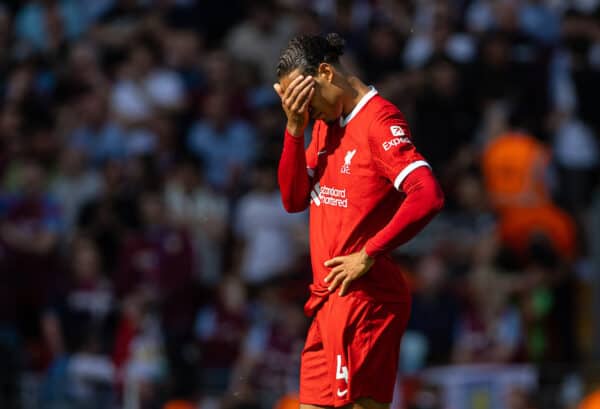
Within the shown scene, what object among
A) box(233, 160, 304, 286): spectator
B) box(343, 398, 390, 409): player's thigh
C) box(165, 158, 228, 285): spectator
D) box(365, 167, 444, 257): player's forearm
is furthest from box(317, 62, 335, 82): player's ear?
box(165, 158, 228, 285): spectator

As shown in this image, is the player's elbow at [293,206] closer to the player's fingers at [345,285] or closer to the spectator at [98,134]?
the player's fingers at [345,285]

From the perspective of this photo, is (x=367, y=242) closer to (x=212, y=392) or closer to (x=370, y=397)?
(x=370, y=397)

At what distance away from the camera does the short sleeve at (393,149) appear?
5.89m

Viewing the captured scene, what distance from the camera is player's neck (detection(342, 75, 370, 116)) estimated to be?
20.3 feet

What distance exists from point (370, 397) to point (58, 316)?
22.7ft

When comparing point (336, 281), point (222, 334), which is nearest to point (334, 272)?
point (336, 281)

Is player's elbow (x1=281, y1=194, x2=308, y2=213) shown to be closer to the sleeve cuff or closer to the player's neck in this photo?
the sleeve cuff

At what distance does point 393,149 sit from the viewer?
19.4 feet

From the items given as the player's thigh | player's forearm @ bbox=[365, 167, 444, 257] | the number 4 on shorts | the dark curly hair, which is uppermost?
the dark curly hair

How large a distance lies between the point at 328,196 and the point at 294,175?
203 millimetres

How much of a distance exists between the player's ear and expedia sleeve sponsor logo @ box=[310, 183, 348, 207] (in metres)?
0.54

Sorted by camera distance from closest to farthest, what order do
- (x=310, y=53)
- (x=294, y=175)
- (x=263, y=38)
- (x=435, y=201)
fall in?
(x=435, y=201), (x=310, y=53), (x=294, y=175), (x=263, y=38)

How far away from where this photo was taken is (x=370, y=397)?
6.13 meters

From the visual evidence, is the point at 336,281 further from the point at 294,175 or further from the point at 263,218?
the point at 263,218
